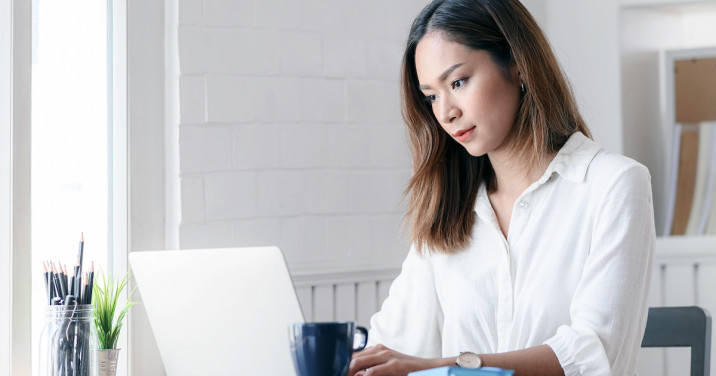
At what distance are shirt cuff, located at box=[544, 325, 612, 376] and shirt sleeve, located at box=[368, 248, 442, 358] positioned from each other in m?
0.36

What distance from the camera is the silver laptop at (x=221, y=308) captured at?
104 cm

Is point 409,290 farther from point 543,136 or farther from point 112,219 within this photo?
point 112,219

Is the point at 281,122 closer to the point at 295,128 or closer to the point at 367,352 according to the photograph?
the point at 295,128

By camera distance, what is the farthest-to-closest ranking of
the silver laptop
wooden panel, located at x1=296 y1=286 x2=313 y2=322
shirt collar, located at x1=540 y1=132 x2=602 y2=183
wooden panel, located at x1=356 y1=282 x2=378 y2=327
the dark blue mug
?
wooden panel, located at x1=356 y1=282 x2=378 y2=327
wooden panel, located at x1=296 y1=286 x2=313 y2=322
shirt collar, located at x1=540 y1=132 x2=602 y2=183
the silver laptop
the dark blue mug

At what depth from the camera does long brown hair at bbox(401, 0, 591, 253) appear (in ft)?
4.63

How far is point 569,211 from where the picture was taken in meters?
1.41

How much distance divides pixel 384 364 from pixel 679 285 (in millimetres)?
1546

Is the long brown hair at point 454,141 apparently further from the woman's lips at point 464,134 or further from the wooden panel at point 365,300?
the wooden panel at point 365,300

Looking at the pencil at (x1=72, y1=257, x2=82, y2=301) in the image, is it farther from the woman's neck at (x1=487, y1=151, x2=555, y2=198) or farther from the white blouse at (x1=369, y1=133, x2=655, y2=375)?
the woman's neck at (x1=487, y1=151, x2=555, y2=198)

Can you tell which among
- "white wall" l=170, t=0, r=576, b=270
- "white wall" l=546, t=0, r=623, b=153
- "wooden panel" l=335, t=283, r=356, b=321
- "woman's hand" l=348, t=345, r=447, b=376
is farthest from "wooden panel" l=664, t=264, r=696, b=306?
"woman's hand" l=348, t=345, r=447, b=376

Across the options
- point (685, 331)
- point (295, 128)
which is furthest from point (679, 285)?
point (295, 128)

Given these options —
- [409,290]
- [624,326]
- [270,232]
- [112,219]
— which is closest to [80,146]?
[112,219]

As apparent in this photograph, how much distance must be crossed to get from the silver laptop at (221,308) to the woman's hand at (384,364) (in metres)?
0.09

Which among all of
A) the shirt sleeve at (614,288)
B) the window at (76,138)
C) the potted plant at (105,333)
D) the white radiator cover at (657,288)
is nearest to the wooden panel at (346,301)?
the white radiator cover at (657,288)
